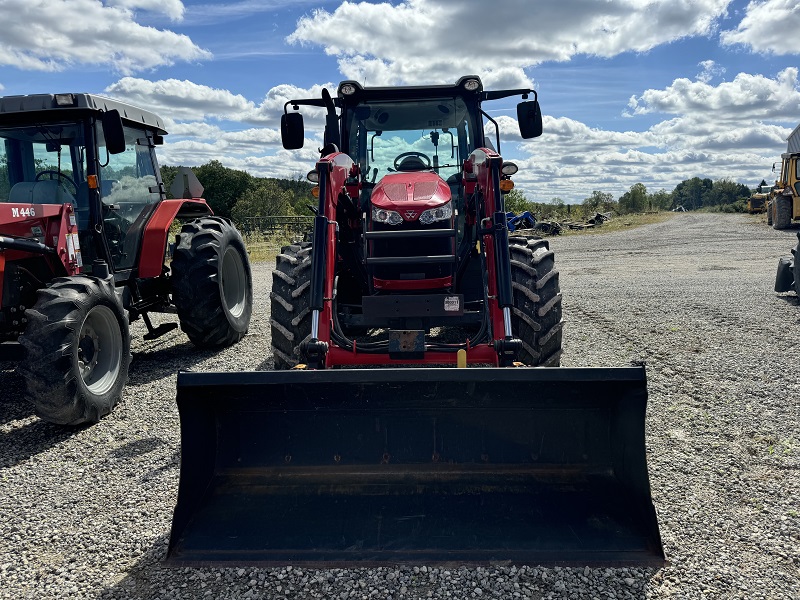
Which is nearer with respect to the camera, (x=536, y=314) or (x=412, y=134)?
(x=536, y=314)

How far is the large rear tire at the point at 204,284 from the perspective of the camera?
6547 mm

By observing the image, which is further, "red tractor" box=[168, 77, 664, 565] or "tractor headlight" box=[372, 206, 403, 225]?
"tractor headlight" box=[372, 206, 403, 225]

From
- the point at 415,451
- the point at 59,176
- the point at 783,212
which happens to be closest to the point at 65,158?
the point at 59,176

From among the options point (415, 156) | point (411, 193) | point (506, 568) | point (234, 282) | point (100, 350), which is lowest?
point (506, 568)

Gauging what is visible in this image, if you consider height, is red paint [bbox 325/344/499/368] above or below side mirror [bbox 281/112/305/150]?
below

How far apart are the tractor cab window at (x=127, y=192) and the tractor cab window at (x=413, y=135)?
7.77 feet

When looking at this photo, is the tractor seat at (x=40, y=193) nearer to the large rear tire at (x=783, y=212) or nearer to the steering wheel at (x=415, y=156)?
the steering wheel at (x=415, y=156)

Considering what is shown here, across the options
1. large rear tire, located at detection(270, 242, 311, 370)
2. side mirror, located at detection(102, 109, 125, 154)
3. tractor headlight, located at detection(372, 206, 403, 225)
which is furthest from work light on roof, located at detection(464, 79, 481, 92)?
side mirror, located at detection(102, 109, 125, 154)

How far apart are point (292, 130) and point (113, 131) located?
1.52m

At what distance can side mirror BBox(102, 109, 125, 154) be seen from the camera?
5.47m

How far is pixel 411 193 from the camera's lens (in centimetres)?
483

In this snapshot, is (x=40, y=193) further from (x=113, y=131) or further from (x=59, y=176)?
(x=113, y=131)

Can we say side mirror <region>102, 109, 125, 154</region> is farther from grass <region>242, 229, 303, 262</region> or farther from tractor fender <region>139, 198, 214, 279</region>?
grass <region>242, 229, 303, 262</region>

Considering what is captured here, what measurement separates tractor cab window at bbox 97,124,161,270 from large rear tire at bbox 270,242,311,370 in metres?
2.11
